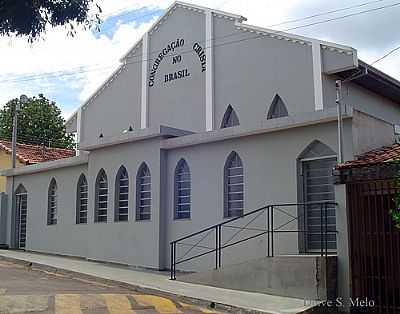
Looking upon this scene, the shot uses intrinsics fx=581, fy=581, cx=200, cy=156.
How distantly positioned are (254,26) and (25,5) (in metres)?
12.5

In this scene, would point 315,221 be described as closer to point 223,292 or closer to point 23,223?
point 223,292

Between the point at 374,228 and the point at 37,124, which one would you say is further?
the point at 37,124

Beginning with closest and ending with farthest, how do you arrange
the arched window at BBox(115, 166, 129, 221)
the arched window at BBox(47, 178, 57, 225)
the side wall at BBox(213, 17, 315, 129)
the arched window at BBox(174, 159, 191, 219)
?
1. the arched window at BBox(174, 159, 191, 219)
2. the side wall at BBox(213, 17, 315, 129)
3. the arched window at BBox(115, 166, 129, 221)
4. the arched window at BBox(47, 178, 57, 225)

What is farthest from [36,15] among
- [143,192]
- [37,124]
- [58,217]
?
[37,124]

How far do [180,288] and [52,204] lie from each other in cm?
1054

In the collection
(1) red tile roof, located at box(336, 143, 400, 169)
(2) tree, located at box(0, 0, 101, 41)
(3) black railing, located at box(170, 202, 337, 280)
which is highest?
(2) tree, located at box(0, 0, 101, 41)

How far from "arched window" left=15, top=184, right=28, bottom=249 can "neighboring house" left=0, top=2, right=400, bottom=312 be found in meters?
0.08

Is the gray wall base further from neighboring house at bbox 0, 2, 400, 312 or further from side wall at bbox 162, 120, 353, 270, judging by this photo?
side wall at bbox 162, 120, 353, 270

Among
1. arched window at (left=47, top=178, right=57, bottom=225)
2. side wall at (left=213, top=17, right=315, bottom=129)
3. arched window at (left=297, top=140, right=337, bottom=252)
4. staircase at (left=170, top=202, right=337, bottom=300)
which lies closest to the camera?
staircase at (left=170, top=202, right=337, bottom=300)

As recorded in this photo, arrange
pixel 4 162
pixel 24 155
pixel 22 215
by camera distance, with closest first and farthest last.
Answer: pixel 22 215 → pixel 24 155 → pixel 4 162

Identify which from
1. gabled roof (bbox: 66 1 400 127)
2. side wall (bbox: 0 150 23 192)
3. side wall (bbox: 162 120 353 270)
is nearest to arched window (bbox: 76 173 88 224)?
side wall (bbox: 162 120 353 270)

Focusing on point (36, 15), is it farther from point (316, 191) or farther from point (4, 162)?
point (4, 162)

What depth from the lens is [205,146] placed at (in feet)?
54.0

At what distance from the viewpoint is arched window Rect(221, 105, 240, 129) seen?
67.3 feet
